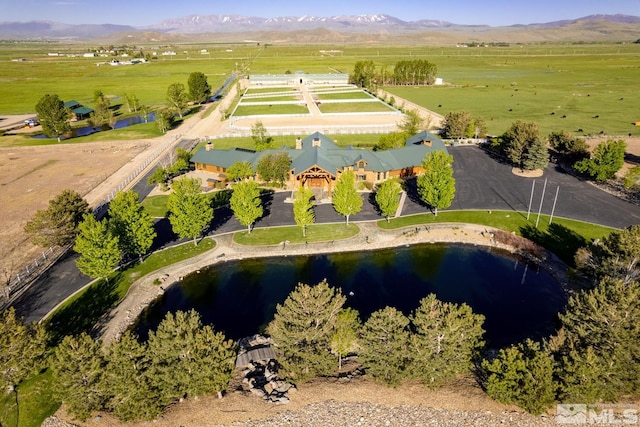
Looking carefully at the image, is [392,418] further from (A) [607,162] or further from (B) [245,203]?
(A) [607,162]

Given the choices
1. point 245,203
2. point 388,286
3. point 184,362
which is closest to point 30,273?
point 245,203

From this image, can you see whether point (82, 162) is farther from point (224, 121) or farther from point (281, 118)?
point (281, 118)

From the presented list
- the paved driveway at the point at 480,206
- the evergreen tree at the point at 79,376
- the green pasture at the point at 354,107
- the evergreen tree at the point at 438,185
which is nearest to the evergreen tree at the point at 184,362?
the evergreen tree at the point at 79,376

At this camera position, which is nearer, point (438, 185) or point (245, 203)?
point (245, 203)

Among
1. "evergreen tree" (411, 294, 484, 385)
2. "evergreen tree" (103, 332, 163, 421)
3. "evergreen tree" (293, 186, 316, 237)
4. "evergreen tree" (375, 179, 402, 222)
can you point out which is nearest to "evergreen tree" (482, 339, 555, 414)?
"evergreen tree" (411, 294, 484, 385)

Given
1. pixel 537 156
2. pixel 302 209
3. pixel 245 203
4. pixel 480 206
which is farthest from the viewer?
pixel 537 156

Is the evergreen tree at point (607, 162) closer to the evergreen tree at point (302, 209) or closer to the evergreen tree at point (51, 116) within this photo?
the evergreen tree at point (302, 209)

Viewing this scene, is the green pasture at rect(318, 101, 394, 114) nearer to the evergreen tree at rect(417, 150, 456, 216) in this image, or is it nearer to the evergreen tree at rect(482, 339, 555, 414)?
the evergreen tree at rect(417, 150, 456, 216)
